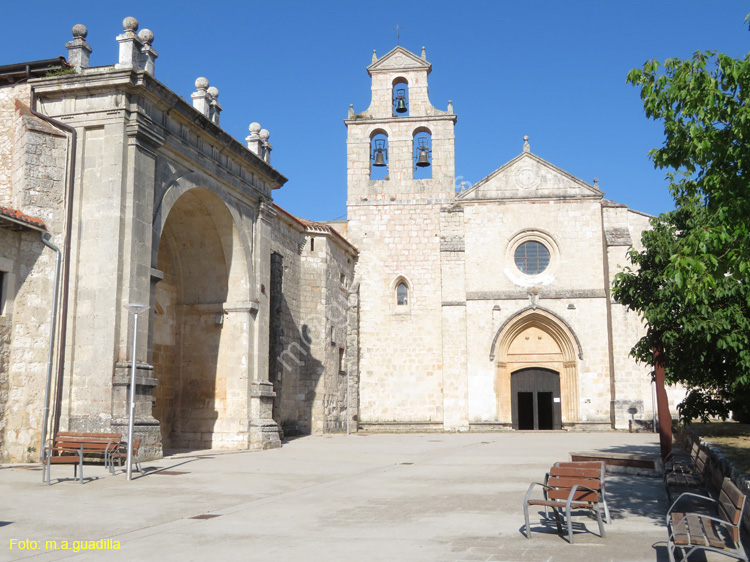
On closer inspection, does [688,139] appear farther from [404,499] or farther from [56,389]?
[56,389]

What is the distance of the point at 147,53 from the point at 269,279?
6391mm

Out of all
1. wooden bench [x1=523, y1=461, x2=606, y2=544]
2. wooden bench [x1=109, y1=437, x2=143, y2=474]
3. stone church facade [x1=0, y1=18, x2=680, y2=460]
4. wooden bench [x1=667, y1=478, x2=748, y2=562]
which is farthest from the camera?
stone church facade [x1=0, y1=18, x2=680, y2=460]

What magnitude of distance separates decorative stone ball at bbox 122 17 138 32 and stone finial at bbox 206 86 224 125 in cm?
264

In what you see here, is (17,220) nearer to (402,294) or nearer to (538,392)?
(402,294)

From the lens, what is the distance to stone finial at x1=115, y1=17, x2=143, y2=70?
41.9ft

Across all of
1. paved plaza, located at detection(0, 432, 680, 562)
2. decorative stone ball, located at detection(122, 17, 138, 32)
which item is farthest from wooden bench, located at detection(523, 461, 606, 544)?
decorative stone ball, located at detection(122, 17, 138, 32)

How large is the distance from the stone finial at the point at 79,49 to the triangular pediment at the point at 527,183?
702 inches

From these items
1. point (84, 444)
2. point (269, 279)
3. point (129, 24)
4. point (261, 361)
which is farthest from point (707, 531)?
point (269, 279)

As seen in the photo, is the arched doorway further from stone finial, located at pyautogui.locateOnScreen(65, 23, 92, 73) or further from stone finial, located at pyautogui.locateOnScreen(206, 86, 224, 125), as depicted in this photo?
stone finial, located at pyautogui.locateOnScreen(65, 23, 92, 73)

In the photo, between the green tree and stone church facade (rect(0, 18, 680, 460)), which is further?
stone church facade (rect(0, 18, 680, 460))

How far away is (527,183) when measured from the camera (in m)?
28.9

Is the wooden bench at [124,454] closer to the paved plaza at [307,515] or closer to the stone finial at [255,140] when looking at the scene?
the paved plaza at [307,515]

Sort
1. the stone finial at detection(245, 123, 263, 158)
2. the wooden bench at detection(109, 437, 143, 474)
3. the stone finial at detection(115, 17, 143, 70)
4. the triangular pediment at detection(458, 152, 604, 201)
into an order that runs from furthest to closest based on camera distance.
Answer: the triangular pediment at detection(458, 152, 604, 201)
the stone finial at detection(245, 123, 263, 158)
the stone finial at detection(115, 17, 143, 70)
the wooden bench at detection(109, 437, 143, 474)

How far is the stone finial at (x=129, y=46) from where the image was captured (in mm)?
12781
